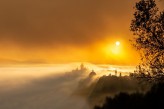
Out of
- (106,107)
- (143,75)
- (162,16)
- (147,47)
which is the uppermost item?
(162,16)

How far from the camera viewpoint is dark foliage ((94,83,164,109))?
41.1 meters

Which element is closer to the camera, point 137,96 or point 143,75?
point 143,75

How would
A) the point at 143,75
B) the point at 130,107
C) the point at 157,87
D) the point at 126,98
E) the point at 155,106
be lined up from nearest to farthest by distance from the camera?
1. the point at 143,75
2. the point at 155,106
3. the point at 157,87
4. the point at 130,107
5. the point at 126,98

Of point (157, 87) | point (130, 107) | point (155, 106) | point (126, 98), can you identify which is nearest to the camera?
point (155, 106)

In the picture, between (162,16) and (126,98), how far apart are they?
21555 millimetres

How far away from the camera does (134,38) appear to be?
117ft

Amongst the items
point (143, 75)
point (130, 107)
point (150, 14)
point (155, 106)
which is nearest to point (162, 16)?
point (150, 14)

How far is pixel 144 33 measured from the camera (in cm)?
3528

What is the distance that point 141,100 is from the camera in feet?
155

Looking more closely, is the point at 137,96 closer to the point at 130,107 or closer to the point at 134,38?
the point at 130,107

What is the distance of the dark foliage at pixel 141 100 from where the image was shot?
41062mm

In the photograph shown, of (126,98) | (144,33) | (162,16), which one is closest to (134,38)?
(144,33)

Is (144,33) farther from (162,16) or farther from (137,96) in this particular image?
(137,96)

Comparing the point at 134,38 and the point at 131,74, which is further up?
the point at 134,38
